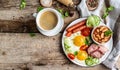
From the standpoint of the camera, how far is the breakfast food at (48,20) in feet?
4.30

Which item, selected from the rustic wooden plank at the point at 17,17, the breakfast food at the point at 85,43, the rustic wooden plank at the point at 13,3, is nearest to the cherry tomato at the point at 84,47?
the breakfast food at the point at 85,43

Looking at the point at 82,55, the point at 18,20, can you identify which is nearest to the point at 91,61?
the point at 82,55

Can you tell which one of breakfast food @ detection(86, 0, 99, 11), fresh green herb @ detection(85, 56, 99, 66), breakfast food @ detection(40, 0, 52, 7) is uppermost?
breakfast food @ detection(40, 0, 52, 7)

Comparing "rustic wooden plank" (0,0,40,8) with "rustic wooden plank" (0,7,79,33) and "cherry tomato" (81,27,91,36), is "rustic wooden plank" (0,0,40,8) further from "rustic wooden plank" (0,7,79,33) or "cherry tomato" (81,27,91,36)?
"cherry tomato" (81,27,91,36)

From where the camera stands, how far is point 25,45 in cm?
133

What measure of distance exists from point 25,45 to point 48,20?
0.11 m

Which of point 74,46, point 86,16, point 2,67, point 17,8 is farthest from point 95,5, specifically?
point 2,67

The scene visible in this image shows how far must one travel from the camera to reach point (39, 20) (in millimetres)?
1319

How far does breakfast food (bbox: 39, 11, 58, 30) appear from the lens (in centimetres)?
131

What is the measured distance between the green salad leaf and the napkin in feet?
0.12

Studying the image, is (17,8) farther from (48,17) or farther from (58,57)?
(58,57)

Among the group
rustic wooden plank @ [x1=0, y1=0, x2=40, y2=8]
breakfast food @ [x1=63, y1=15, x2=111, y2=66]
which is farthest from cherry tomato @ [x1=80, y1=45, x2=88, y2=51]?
rustic wooden plank @ [x1=0, y1=0, x2=40, y2=8]

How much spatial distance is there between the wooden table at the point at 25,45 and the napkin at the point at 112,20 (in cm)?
2

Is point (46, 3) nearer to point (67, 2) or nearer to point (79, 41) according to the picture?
point (67, 2)
